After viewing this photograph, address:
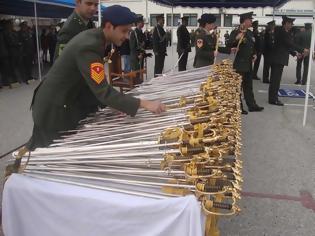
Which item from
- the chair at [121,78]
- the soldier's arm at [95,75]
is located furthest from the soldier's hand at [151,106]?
the chair at [121,78]

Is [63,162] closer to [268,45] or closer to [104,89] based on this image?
[104,89]

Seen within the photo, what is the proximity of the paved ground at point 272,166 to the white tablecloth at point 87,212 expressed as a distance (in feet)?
4.37

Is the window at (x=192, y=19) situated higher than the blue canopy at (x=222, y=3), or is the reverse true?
the window at (x=192, y=19)

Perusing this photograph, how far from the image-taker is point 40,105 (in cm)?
210

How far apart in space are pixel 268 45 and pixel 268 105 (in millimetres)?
2154

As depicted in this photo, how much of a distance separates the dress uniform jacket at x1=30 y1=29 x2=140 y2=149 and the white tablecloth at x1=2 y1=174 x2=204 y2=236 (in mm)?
365

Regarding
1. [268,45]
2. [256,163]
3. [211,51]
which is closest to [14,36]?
[211,51]

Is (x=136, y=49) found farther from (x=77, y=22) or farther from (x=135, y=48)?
(x=77, y=22)

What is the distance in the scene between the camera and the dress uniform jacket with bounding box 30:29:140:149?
1892mm

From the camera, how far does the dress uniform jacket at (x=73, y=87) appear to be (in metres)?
1.89

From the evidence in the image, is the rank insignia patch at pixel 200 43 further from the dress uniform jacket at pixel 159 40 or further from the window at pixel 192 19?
the window at pixel 192 19

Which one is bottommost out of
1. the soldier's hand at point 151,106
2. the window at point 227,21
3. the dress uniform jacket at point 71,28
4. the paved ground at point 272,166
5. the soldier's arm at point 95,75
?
the paved ground at point 272,166

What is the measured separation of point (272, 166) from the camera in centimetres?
416

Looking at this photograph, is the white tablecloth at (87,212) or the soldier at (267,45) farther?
the soldier at (267,45)
